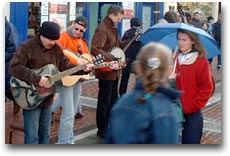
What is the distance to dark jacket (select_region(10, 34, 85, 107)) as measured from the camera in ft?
11.6

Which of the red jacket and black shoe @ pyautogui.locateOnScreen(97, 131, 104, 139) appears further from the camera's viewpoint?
black shoe @ pyautogui.locateOnScreen(97, 131, 104, 139)

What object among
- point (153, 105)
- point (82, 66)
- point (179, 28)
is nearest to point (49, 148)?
point (82, 66)

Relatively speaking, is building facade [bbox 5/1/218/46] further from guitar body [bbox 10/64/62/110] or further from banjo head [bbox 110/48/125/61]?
guitar body [bbox 10/64/62/110]

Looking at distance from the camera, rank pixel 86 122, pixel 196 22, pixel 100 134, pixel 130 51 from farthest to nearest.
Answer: pixel 196 22 < pixel 130 51 < pixel 86 122 < pixel 100 134

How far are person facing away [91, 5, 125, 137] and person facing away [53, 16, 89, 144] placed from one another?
184 millimetres

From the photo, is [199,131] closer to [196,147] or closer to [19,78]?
[196,147]

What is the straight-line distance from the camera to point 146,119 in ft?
7.31

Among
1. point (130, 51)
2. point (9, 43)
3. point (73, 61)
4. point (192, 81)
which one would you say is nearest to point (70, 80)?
point (73, 61)

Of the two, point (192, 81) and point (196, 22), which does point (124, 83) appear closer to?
point (196, 22)

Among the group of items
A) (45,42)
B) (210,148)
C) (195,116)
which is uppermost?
(45,42)

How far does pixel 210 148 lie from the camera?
3.90 metres

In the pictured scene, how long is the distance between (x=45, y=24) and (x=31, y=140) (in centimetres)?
92

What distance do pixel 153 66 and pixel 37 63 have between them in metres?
1.60

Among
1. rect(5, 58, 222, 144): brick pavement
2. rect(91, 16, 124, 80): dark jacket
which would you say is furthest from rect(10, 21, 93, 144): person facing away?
rect(91, 16, 124, 80): dark jacket
